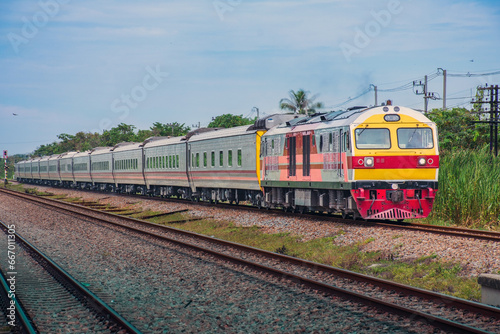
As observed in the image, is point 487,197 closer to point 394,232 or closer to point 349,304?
point 394,232

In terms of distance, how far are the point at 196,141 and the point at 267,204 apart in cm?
841

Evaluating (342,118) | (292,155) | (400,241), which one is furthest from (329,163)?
(400,241)

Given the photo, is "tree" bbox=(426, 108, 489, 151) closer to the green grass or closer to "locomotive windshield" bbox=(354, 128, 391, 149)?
the green grass

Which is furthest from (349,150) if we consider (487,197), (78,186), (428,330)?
(78,186)

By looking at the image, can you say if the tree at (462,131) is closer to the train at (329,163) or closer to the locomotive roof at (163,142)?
the locomotive roof at (163,142)

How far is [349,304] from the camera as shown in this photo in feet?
26.0

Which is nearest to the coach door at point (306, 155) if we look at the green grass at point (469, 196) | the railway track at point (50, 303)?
the green grass at point (469, 196)

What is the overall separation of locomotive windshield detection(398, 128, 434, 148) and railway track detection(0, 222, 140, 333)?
32.1 ft

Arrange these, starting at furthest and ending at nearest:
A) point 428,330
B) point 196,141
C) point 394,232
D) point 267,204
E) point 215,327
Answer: point 196,141
point 267,204
point 394,232
point 215,327
point 428,330

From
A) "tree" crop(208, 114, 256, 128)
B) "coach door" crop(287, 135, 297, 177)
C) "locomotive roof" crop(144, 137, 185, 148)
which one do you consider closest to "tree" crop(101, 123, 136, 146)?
"tree" crop(208, 114, 256, 128)

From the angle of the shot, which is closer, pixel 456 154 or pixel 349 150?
pixel 349 150

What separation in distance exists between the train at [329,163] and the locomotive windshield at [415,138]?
0.03 meters

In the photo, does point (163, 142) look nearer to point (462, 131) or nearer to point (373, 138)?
point (373, 138)

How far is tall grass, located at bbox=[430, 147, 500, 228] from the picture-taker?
52.4 ft
